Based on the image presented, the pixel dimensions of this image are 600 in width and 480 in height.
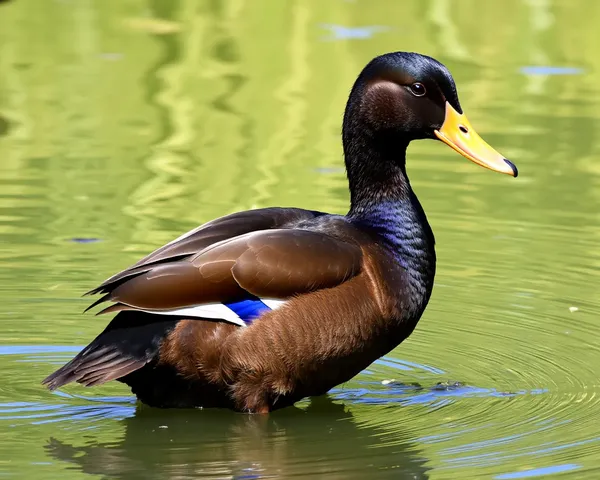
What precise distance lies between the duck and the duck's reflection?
0.37ft

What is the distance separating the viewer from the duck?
19.8 ft

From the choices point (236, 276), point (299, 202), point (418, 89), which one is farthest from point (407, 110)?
point (299, 202)

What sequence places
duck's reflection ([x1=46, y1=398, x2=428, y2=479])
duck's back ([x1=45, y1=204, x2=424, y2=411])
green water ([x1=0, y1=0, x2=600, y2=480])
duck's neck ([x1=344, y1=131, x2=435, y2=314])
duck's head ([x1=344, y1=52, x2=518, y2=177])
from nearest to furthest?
1. duck's reflection ([x1=46, y1=398, x2=428, y2=479])
2. green water ([x1=0, y1=0, x2=600, y2=480])
3. duck's back ([x1=45, y1=204, x2=424, y2=411])
4. duck's neck ([x1=344, y1=131, x2=435, y2=314])
5. duck's head ([x1=344, y1=52, x2=518, y2=177])

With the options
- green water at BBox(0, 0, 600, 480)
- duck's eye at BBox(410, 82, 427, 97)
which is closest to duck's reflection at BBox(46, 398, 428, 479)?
green water at BBox(0, 0, 600, 480)

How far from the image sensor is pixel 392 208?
22.0ft

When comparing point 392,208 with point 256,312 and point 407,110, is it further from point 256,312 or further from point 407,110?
point 256,312

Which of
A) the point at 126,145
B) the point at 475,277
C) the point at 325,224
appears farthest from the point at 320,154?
the point at 325,224

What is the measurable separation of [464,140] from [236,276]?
4.86 feet

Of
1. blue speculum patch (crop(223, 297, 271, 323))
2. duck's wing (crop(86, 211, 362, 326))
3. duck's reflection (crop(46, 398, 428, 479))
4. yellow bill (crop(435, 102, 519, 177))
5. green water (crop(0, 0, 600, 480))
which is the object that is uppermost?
yellow bill (crop(435, 102, 519, 177))

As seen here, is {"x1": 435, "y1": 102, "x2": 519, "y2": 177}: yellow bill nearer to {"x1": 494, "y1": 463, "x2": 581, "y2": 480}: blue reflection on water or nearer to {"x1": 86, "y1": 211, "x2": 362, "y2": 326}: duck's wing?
{"x1": 86, "y1": 211, "x2": 362, "y2": 326}: duck's wing

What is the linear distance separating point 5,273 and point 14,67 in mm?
6072

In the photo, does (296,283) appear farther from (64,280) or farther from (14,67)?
(14,67)

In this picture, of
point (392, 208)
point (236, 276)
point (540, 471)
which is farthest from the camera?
point (392, 208)

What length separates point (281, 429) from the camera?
622cm
